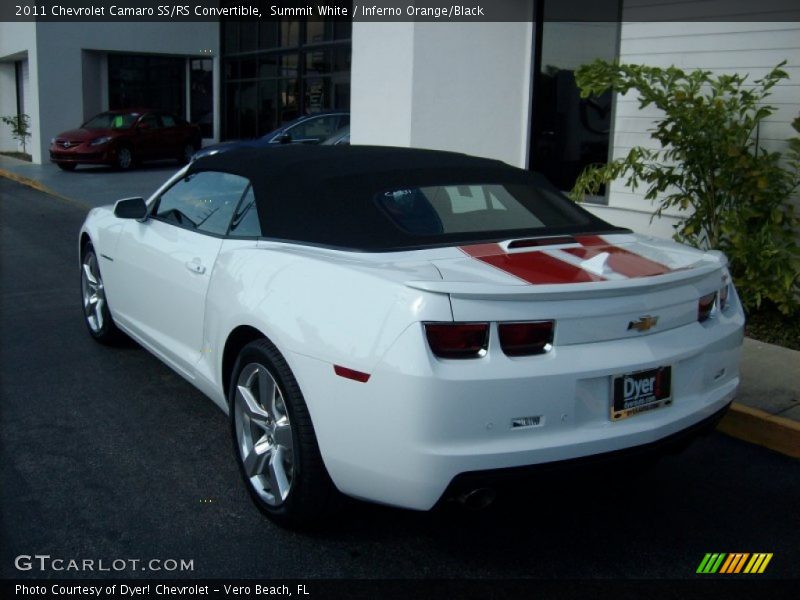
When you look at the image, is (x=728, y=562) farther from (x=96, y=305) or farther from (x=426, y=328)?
(x=96, y=305)

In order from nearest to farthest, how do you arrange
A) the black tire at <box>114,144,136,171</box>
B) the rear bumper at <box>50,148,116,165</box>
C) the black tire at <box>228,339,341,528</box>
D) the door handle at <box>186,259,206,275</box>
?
1. the black tire at <box>228,339,341,528</box>
2. the door handle at <box>186,259,206,275</box>
3. the rear bumper at <box>50,148,116,165</box>
4. the black tire at <box>114,144,136,171</box>

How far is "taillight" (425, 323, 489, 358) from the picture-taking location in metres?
2.96

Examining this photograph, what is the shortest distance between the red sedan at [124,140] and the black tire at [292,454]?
65.3ft

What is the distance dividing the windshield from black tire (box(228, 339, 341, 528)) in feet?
67.8

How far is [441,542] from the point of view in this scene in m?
3.53

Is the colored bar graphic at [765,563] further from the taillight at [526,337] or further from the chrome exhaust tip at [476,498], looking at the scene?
the taillight at [526,337]

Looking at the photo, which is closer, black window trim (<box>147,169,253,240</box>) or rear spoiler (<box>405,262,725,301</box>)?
rear spoiler (<box>405,262,725,301</box>)

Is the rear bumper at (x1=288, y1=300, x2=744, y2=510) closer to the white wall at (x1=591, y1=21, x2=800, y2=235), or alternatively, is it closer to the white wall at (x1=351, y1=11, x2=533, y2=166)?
the white wall at (x1=591, y1=21, x2=800, y2=235)

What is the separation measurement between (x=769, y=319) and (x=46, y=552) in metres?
5.47

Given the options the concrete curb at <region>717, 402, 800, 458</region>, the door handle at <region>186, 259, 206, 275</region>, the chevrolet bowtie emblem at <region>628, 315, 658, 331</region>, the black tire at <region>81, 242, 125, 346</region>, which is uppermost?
the chevrolet bowtie emblem at <region>628, 315, 658, 331</region>

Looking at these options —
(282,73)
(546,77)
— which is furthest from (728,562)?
(282,73)

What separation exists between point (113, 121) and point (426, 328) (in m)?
21.8

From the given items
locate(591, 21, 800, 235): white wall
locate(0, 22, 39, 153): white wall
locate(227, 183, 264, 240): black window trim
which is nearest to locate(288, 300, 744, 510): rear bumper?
locate(227, 183, 264, 240): black window trim

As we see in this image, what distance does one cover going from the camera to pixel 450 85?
10398 millimetres
